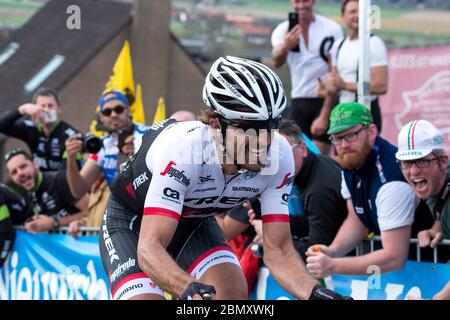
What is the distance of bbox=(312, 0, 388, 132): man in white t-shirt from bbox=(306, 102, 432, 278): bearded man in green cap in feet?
4.92

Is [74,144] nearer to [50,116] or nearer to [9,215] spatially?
[50,116]

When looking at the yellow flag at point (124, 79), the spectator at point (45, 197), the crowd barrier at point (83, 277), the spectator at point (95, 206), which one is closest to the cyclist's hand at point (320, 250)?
the crowd barrier at point (83, 277)

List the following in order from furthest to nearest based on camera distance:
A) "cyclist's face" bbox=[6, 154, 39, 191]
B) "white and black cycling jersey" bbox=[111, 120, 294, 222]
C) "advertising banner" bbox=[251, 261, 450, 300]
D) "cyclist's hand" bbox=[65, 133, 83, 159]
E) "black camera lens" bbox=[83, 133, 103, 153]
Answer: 1. "cyclist's face" bbox=[6, 154, 39, 191]
2. "cyclist's hand" bbox=[65, 133, 83, 159]
3. "black camera lens" bbox=[83, 133, 103, 153]
4. "advertising banner" bbox=[251, 261, 450, 300]
5. "white and black cycling jersey" bbox=[111, 120, 294, 222]

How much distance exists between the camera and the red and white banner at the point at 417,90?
37.4ft

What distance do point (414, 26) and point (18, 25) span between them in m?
17.8

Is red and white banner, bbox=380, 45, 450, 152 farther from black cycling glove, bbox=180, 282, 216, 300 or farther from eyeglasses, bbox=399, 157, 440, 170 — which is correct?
black cycling glove, bbox=180, 282, 216, 300

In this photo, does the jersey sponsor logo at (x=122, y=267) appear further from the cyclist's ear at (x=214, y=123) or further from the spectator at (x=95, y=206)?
the spectator at (x=95, y=206)

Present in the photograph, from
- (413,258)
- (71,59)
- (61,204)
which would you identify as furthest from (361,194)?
(71,59)

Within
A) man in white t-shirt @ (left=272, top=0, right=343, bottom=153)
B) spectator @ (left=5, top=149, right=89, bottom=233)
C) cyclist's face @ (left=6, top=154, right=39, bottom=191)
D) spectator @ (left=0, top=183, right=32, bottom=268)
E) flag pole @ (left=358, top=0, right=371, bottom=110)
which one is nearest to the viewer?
flag pole @ (left=358, top=0, right=371, bottom=110)

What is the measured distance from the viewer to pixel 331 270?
6188mm

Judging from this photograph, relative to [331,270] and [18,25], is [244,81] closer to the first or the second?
[331,270]

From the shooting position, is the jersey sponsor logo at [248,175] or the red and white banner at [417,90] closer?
the jersey sponsor logo at [248,175]

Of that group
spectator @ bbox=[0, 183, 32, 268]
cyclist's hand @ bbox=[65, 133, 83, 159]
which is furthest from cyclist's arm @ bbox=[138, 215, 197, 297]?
spectator @ bbox=[0, 183, 32, 268]

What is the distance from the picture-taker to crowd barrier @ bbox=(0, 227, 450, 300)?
242 inches
